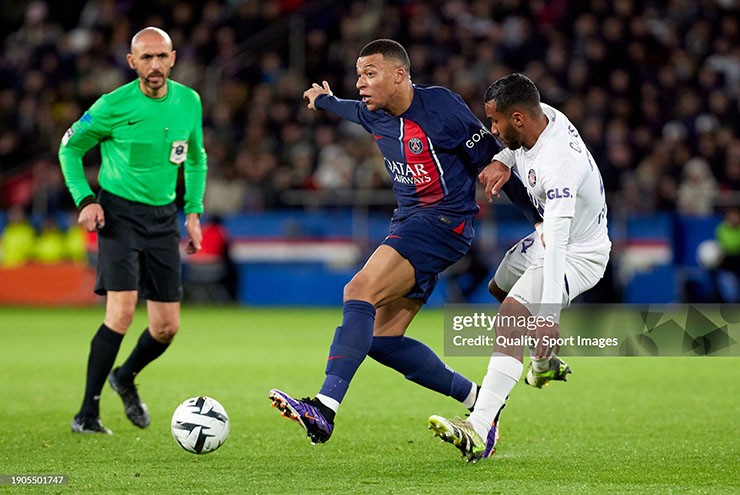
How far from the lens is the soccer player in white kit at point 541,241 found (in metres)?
5.72

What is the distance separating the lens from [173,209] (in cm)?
752

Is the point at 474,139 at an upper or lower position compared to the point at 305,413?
upper

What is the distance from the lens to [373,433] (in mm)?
7039

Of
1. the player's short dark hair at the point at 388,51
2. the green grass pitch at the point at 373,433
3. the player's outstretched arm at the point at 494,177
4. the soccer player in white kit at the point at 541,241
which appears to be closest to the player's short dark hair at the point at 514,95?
the soccer player in white kit at the point at 541,241

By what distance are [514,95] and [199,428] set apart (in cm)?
235

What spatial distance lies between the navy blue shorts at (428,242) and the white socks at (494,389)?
0.57 metres

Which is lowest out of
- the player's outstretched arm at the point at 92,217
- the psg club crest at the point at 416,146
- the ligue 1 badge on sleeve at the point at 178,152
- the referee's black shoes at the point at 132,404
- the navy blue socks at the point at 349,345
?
the referee's black shoes at the point at 132,404

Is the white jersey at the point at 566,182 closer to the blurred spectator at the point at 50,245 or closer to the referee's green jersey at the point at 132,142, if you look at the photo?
the referee's green jersey at the point at 132,142

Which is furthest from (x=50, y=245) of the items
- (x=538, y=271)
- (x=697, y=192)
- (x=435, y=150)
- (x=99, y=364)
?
(x=538, y=271)

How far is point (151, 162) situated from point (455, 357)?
5.23 m

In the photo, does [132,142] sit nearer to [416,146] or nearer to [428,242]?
[416,146]

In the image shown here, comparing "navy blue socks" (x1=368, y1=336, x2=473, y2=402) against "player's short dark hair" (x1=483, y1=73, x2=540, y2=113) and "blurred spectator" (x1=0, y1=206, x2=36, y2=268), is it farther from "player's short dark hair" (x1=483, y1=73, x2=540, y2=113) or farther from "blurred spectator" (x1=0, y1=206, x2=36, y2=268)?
"blurred spectator" (x1=0, y1=206, x2=36, y2=268)

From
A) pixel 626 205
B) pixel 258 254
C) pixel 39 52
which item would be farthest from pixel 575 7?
pixel 39 52

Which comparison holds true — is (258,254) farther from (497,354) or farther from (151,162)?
(497,354)
